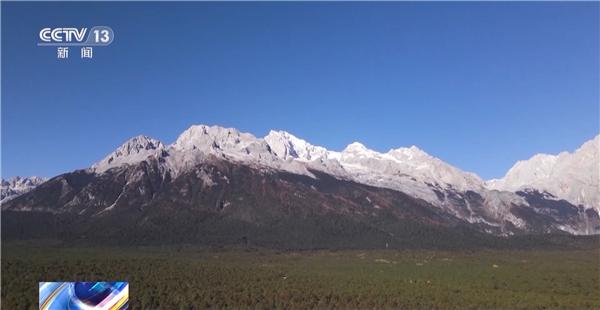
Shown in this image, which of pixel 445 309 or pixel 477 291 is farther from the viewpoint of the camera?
pixel 477 291

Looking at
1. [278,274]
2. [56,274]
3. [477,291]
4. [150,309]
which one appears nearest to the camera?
[150,309]

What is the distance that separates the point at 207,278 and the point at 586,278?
370ft

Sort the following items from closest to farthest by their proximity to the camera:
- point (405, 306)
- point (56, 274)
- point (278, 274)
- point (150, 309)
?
point (150, 309) < point (405, 306) < point (56, 274) < point (278, 274)

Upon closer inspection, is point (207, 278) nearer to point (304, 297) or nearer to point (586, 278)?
point (304, 297)

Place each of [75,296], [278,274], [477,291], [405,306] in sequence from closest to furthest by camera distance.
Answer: [75,296] < [405,306] < [477,291] < [278,274]

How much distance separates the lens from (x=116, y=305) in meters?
72.0

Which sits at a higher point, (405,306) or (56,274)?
(56,274)

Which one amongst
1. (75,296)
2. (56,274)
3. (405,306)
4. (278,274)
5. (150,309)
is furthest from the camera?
(278,274)

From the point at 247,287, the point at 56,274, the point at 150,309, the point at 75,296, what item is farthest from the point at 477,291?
the point at 75,296

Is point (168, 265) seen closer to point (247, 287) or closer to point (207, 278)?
point (207, 278)

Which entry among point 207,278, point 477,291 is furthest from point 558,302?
point 207,278

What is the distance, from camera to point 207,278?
160000mm

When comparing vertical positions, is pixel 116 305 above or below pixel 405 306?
above

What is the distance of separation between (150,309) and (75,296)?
55961 millimetres
